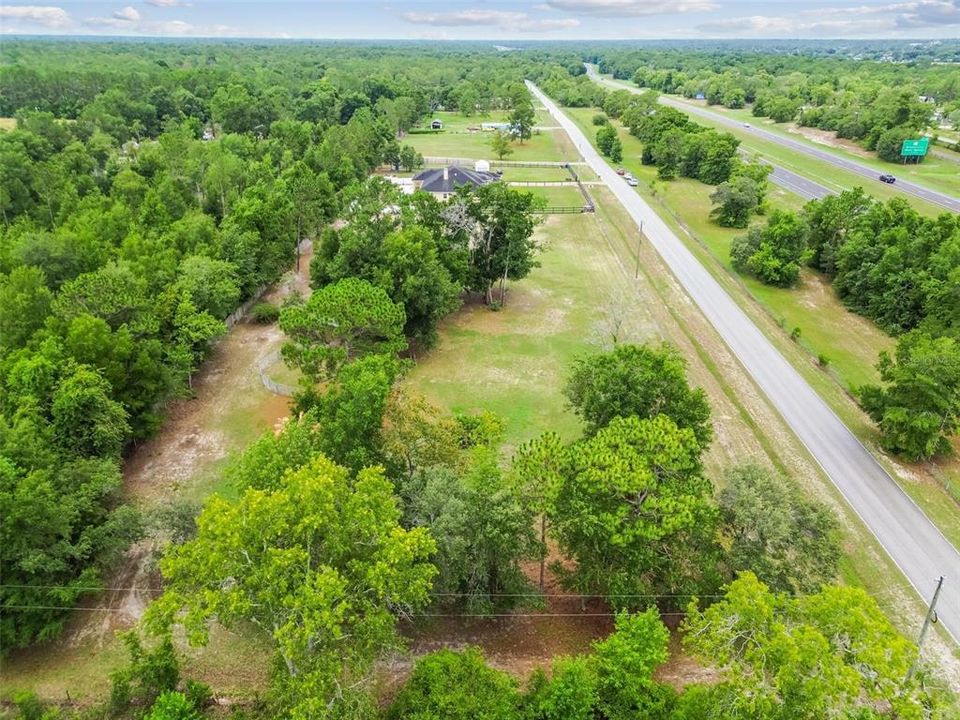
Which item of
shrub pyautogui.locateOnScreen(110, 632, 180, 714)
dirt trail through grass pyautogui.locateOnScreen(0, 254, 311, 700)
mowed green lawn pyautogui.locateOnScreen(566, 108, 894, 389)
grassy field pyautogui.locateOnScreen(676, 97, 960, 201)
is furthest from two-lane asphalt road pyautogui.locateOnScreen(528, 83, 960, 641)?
grassy field pyautogui.locateOnScreen(676, 97, 960, 201)

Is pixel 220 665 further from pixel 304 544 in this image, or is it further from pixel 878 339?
A: pixel 878 339

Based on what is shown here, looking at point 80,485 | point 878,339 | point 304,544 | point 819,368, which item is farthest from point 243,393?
point 878,339

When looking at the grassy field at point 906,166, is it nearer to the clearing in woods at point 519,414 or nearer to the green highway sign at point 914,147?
the green highway sign at point 914,147

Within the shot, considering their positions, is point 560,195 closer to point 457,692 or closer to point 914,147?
point 914,147

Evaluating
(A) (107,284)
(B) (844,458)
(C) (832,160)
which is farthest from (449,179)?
(C) (832,160)

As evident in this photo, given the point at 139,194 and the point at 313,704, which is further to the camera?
the point at 139,194

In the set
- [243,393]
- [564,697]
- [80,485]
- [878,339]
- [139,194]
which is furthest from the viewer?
[139,194]
